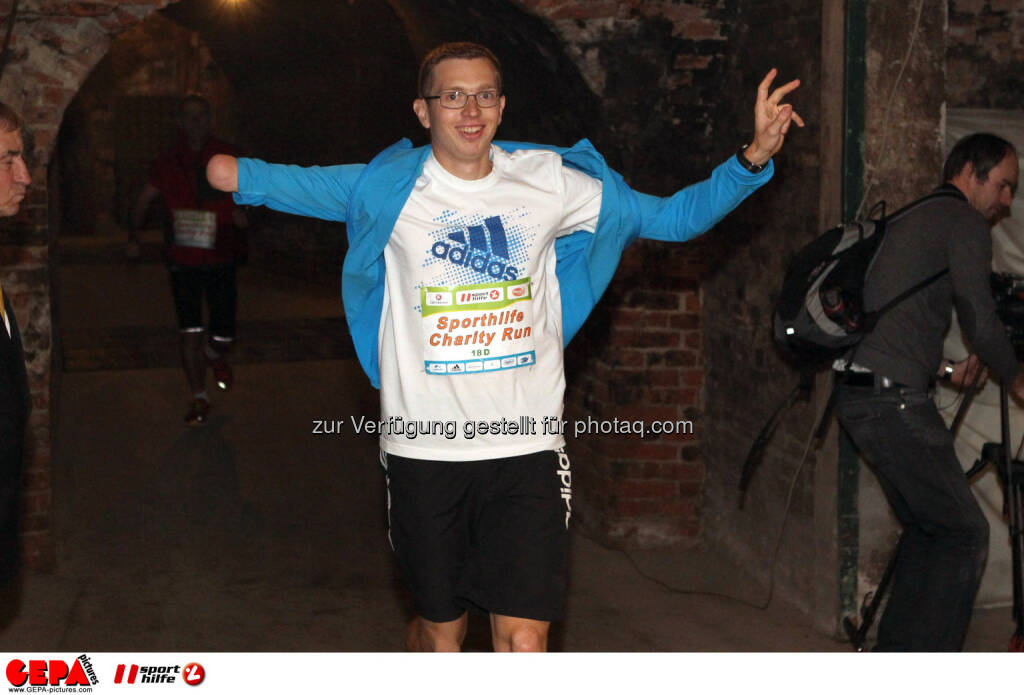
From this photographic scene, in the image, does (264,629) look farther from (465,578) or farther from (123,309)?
(123,309)

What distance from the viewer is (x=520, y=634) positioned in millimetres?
3354

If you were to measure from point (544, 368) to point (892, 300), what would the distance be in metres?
1.36

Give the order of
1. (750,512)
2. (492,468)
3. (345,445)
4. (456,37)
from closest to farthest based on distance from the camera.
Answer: (492,468), (750,512), (456,37), (345,445)

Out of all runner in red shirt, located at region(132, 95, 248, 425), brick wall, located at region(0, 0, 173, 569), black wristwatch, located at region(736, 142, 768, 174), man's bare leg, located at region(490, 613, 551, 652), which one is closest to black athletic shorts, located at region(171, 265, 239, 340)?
runner in red shirt, located at region(132, 95, 248, 425)

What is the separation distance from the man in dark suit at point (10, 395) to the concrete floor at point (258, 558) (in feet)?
6.19

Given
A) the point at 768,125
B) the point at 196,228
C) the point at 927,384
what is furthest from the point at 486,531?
the point at 196,228

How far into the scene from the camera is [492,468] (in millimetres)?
3414

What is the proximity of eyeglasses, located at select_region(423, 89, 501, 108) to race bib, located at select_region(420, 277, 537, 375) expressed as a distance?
1.51ft

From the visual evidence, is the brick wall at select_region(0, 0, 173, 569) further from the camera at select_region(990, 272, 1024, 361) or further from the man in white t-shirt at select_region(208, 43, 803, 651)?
the camera at select_region(990, 272, 1024, 361)

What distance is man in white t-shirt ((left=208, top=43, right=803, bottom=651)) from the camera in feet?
10.9

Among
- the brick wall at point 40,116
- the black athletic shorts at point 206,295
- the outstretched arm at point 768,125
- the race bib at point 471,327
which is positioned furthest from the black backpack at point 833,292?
the black athletic shorts at point 206,295

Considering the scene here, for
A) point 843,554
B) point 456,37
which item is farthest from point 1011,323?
point 456,37

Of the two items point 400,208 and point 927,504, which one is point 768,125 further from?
point 927,504

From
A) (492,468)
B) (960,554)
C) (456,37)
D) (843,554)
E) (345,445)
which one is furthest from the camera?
(345,445)
